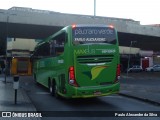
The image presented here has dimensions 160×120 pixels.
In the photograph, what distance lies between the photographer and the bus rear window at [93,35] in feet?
52.7

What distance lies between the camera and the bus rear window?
16078 millimetres

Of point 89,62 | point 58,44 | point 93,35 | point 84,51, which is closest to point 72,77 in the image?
point 89,62

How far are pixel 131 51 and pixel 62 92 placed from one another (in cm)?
6964

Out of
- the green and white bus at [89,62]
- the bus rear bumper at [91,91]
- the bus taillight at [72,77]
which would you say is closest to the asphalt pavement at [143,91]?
the bus rear bumper at [91,91]

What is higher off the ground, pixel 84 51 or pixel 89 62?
pixel 84 51

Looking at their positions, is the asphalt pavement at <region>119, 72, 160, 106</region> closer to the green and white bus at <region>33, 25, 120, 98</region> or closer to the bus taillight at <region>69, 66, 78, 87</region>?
the green and white bus at <region>33, 25, 120, 98</region>

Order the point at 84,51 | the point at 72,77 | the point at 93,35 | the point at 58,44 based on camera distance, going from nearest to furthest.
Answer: the point at 72,77
the point at 84,51
the point at 93,35
the point at 58,44

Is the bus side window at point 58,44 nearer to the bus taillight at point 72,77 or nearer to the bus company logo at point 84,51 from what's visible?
the bus company logo at point 84,51

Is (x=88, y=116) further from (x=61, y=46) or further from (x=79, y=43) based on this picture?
(x=61, y=46)

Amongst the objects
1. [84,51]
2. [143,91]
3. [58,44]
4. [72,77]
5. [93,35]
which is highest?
[93,35]

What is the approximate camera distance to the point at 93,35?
53.3 feet

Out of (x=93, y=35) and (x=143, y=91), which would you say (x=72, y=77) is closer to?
(x=93, y=35)

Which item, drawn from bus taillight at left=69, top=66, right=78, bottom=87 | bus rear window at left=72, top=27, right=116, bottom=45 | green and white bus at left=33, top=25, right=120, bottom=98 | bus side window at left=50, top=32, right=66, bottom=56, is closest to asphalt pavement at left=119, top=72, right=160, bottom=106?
green and white bus at left=33, top=25, right=120, bottom=98

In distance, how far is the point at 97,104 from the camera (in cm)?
1636
